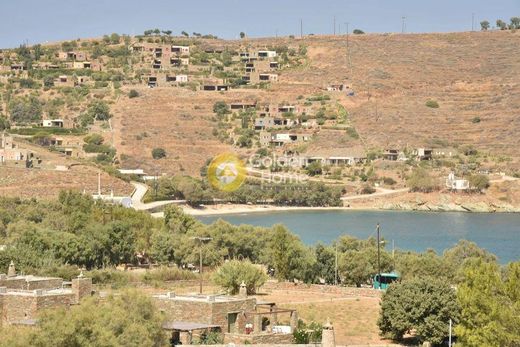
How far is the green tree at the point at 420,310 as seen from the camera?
29812 mm

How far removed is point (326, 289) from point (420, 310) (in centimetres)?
850

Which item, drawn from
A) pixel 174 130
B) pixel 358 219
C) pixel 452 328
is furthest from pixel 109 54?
pixel 452 328

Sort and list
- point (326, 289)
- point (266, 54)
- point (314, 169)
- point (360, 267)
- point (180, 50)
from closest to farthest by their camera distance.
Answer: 1. point (326, 289)
2. point (360, 267)
3. point (314, 169)
4. point (180, 50)
5. point (266, 54)

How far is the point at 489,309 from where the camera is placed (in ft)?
83.6

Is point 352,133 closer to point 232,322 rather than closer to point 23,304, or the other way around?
point 232,322

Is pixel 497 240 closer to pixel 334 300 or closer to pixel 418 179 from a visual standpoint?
pixel 418 179

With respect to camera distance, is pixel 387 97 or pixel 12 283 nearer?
pixel 12 283

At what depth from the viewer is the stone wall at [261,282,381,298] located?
1473 inches

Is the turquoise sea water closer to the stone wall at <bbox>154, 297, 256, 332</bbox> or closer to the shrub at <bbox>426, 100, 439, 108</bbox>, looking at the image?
the shrub at <bbox>426, 100, 439, 108</bbox>

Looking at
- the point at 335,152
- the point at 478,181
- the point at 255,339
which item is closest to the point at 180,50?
the point at 335,152

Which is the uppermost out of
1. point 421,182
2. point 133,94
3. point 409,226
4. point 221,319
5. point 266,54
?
point 266,54

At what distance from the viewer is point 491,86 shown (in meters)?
143

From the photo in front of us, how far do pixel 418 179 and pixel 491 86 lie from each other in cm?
3923

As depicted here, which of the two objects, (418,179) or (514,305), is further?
(418,179)
